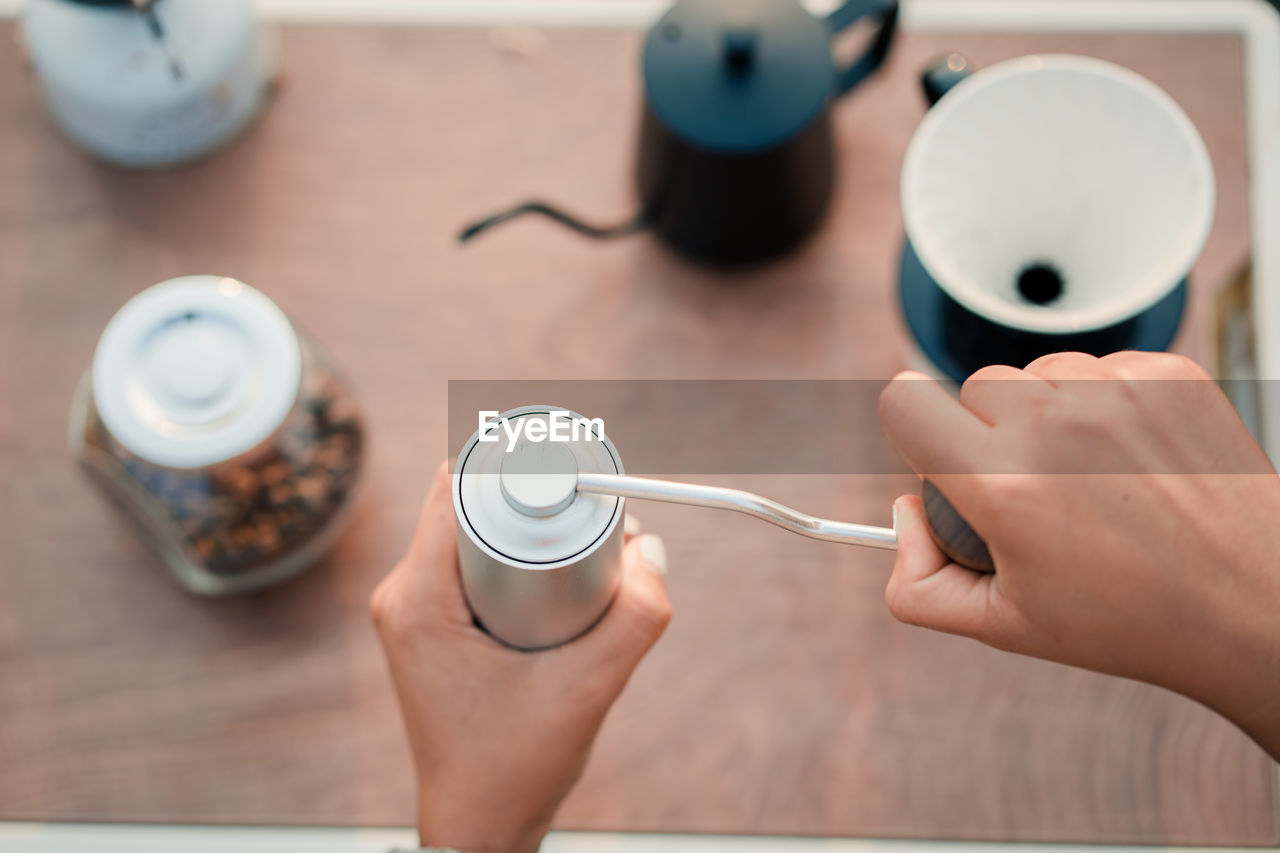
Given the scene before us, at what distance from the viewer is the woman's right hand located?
338 millimetres

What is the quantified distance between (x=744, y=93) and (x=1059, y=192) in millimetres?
184

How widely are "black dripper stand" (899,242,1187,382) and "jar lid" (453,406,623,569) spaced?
232 millimetres

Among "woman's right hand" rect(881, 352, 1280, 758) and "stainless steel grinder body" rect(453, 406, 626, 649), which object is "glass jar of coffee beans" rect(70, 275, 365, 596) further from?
"woman's right hand" rect(881, 352, 1280, 758)

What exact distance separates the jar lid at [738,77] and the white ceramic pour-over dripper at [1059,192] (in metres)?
0.08

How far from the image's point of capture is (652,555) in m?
0.45

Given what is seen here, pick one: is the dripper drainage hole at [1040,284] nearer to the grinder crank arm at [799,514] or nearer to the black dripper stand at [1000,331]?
the black dripper stand at [1000,331]

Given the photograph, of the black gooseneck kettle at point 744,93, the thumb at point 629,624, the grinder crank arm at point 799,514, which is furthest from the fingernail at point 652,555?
the black gooseneck kettle at point 744,93

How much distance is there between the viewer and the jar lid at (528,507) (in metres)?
0.33

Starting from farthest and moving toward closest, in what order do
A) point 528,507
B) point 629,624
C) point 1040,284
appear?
point 1040,284 < point 629,624 < point 528,507

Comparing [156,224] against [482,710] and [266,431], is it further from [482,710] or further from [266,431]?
[482,710]

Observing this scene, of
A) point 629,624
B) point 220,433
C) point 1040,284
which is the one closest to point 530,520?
point 629,624

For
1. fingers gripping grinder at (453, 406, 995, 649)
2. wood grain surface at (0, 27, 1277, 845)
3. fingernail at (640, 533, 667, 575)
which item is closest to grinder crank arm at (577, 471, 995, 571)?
fingers gripping grinder at (453, 406, 995, 649)

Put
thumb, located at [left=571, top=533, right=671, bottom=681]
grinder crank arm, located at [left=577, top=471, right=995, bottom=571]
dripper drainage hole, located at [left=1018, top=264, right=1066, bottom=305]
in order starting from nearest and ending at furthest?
grinder crank arm, located at [left=577, top=471, right=995, bottom=571] < thumb, located at [left=571, top=533, right=671, bottom=681] < dripper drainage hole, located at [left=1018, top=264, right=1066, bottom=305]

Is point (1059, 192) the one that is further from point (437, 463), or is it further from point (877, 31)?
point (437, 463)
